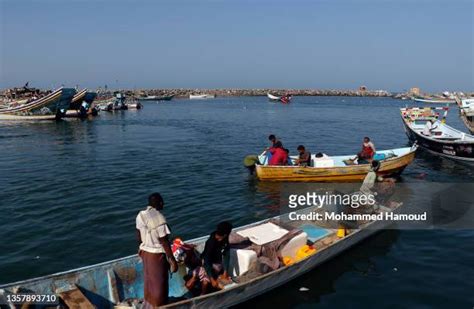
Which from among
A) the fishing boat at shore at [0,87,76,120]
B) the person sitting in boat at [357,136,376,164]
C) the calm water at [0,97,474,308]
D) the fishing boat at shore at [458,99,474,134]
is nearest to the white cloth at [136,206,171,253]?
the calm water at [0,97,474,308]

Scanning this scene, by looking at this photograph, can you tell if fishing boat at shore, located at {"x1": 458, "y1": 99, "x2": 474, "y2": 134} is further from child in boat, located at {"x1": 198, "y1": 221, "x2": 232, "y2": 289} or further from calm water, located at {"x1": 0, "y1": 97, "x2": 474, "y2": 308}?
child in boat, located at {"x1": 198, "y1": 221, "x2": 232, "y2": 289}

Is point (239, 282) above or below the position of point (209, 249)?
below

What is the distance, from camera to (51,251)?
1115 cm

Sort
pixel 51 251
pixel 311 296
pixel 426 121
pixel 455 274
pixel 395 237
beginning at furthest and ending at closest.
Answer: pixel 426 121 → pixel 395 237 → pixel 51 251 → pixel 455 274 → pixel 311 296

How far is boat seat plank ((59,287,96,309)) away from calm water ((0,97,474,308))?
3.26 meters

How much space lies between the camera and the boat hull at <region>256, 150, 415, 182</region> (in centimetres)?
1761

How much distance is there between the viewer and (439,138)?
24.9 meters

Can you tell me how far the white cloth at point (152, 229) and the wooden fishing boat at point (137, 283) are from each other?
1152 millimetres

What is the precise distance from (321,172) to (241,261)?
9746 millimetres

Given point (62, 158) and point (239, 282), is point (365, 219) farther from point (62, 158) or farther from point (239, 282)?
point (62, 158)

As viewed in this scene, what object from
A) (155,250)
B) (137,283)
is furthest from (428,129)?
(155,250)

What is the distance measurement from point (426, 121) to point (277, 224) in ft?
82.7

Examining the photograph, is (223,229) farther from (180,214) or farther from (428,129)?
(428,129)

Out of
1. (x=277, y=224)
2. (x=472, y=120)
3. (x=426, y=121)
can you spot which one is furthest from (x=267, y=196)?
(x=472, y=120)
